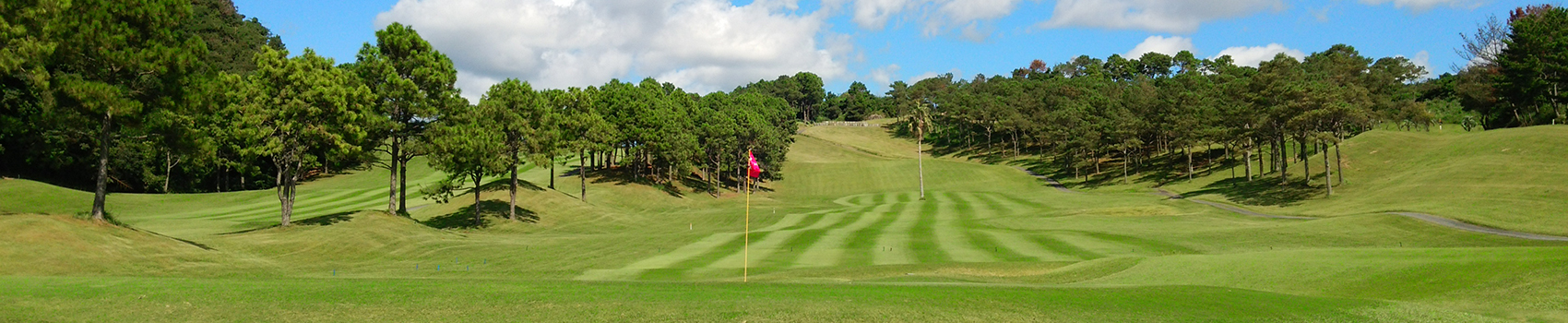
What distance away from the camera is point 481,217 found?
5291cm

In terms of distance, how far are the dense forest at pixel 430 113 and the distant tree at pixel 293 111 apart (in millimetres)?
111

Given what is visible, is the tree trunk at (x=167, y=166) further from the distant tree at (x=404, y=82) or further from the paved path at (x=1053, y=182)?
the paved path at (x=1053, y=182)

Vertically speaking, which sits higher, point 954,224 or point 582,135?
point 582,135

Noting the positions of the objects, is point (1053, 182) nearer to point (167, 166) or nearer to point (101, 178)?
point (167, 166)

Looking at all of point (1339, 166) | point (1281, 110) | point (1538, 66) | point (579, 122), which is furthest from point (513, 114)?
point (1538, 66)

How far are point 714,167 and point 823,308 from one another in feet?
260

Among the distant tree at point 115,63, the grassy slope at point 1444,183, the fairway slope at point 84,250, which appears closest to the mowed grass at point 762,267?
the fairway slope at point 84,250

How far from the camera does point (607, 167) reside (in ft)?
285

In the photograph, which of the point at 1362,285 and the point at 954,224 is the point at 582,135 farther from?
the point at 1362,285

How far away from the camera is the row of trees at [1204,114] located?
67.7m

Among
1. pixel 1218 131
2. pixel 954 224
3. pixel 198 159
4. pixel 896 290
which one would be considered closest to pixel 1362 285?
pixel 896 290

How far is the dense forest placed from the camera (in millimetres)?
28766

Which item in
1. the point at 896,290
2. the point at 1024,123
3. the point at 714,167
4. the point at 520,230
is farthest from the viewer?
the point at 1024,123

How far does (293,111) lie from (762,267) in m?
24.9
